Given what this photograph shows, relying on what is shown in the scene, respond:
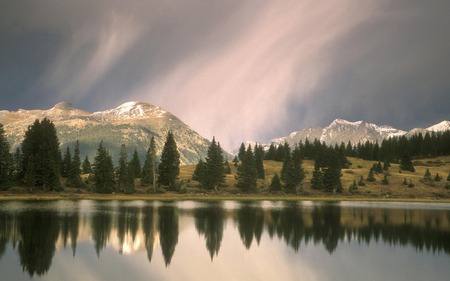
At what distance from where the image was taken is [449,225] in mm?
57062

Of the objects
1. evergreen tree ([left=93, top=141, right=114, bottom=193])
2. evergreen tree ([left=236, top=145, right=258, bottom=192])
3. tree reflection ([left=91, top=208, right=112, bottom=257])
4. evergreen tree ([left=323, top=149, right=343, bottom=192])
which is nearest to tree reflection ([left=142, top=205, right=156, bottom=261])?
tree reflection ([left=91, top=208, right=112, bottom=257])

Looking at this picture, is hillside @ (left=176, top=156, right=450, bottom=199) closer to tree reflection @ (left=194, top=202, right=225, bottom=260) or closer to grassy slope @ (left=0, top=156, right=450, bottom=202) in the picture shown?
grassy slope @ (left=0, top=156, right=450, bottom=202)

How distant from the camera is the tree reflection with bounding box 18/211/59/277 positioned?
2643 cm

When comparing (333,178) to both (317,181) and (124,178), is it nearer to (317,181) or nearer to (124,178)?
(317,181)

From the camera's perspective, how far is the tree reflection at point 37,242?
86.7 ft

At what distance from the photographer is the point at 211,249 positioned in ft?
116

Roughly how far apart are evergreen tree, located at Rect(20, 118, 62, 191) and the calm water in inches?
2099

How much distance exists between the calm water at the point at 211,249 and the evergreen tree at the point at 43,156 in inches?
2099

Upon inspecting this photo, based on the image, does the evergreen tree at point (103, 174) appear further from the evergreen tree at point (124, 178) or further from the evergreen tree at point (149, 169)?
the evergreen tree at point (149, 169)

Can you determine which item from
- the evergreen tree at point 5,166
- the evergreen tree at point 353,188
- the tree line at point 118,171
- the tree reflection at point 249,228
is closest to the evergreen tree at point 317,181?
the tree line at point 118,171

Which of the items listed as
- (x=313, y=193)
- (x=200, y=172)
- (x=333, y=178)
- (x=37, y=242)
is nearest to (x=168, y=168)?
(x=200, y=172)

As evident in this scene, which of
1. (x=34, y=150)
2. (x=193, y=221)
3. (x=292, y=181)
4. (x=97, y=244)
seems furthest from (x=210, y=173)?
(x=97, y=244)

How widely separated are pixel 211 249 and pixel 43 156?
86.2m

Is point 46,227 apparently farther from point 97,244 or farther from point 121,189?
point 121,189
